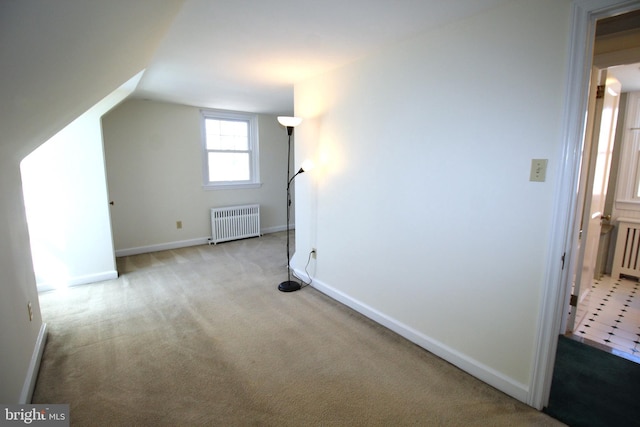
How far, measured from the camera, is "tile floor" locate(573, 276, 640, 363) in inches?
98.2

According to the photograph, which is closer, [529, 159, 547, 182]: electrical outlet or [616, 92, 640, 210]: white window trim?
[529, 159, 547, 182]: electrical outlet

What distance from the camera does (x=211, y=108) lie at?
16.8ft

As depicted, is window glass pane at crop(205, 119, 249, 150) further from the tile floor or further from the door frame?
the tile floor

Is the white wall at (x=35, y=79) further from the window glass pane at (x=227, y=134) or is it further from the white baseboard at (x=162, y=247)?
the window glass pane at (x=227, y=134)

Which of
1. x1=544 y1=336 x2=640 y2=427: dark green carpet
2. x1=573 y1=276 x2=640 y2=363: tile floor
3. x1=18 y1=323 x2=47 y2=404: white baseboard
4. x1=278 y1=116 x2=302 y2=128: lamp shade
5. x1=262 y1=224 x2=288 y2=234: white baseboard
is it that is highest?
x1=278 y1=116 x2=302 y2=128: lamp shade

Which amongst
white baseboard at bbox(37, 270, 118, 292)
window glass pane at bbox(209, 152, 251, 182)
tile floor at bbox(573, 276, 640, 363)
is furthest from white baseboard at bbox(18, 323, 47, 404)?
tile floor at bbox(573, 276, 640, 363)

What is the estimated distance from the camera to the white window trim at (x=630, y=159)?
12.3 ft

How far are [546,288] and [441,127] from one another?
1.17 metres

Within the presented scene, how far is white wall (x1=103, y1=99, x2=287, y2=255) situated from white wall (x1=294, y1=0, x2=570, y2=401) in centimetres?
291

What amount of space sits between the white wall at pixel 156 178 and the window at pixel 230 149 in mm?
160

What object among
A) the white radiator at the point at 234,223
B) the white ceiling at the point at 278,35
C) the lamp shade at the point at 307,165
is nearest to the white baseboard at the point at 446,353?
the lamp shade at the point at 307,165

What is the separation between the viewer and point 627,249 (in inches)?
147

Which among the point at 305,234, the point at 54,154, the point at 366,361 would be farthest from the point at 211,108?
the point at 366,361

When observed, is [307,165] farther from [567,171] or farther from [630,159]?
[630,159]
